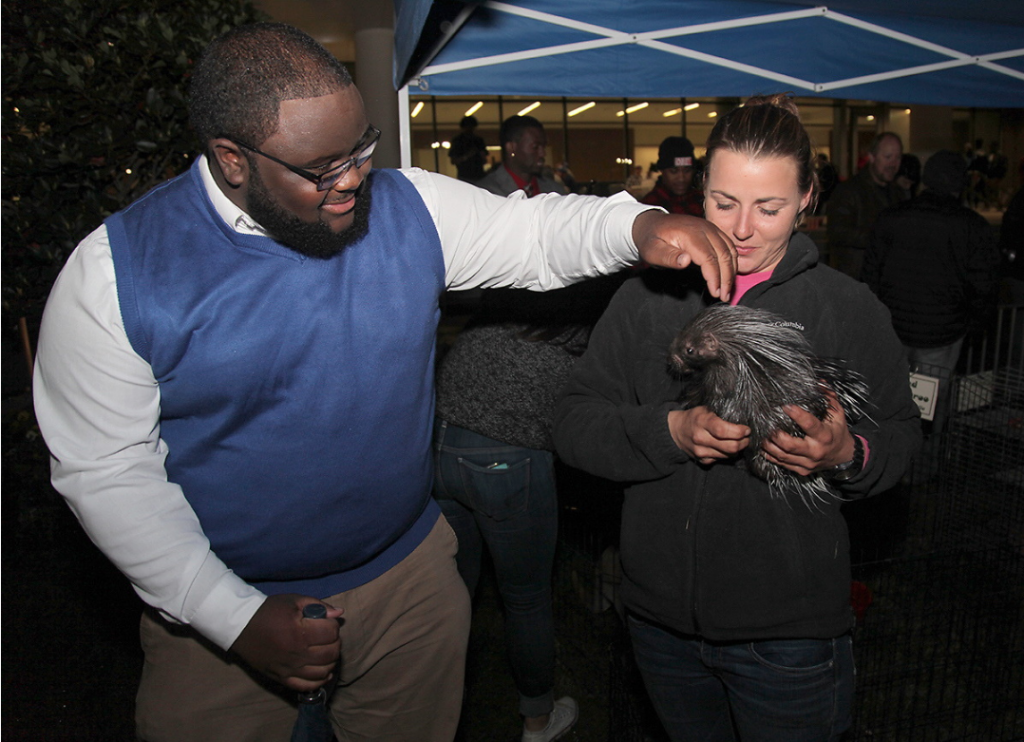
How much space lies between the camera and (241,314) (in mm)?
1721

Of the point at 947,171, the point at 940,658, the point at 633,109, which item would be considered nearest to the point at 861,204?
the point at 947,171

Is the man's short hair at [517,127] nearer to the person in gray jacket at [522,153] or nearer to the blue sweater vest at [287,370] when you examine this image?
the person in gray jacket at [522,153]

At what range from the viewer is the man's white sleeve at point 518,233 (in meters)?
2.02

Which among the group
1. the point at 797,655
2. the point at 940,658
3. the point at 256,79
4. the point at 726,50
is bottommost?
the point at 940,658

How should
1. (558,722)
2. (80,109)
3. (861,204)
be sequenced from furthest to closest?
(861,204)
(80,109)
(558,722)

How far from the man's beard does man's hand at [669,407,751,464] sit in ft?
3.28

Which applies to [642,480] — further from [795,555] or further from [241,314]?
[241,314]

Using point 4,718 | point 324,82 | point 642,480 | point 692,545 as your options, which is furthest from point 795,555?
point 4,718

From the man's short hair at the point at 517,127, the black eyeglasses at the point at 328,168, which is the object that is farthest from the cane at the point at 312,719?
the man's short hair at the point at 517,127

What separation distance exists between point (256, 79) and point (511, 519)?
1.92 m

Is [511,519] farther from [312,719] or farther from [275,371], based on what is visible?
[275,371]

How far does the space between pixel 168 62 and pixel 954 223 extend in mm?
5712

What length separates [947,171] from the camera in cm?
548

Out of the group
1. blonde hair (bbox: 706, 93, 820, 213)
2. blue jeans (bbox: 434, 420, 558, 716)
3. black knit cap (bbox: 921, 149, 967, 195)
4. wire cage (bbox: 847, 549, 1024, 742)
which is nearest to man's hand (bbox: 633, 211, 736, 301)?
blonde hair (bbox: 706, 93, 820, 213)
